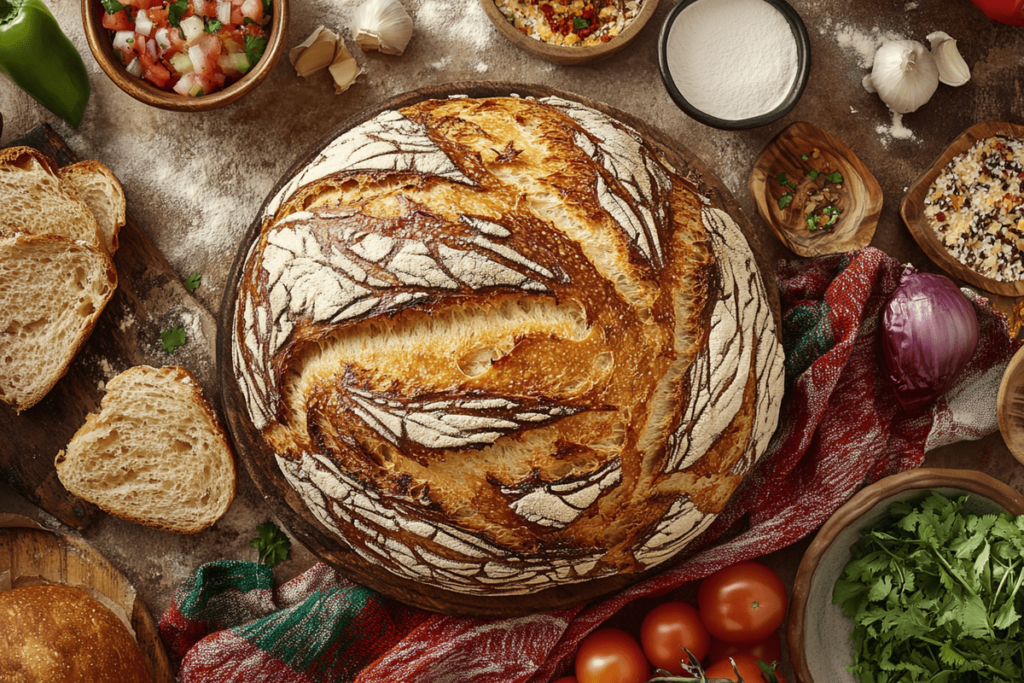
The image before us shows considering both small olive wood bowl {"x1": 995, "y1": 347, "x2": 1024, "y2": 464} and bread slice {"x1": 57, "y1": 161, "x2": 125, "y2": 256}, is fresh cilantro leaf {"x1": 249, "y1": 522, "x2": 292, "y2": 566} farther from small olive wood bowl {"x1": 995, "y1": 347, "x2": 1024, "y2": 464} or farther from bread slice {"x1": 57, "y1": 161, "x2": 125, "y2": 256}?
small olive wood bowl {"x1": 995, "y1": 347, "x2": 1024, "y2": 464}

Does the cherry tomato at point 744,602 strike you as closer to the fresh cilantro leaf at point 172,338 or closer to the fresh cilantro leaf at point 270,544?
the fresh cilantro leaf at point 270,544

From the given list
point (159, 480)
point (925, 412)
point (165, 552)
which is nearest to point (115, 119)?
point (159, 480)

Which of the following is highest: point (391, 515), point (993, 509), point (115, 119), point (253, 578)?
point (115, 119)

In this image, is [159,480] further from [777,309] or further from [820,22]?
[820,22]

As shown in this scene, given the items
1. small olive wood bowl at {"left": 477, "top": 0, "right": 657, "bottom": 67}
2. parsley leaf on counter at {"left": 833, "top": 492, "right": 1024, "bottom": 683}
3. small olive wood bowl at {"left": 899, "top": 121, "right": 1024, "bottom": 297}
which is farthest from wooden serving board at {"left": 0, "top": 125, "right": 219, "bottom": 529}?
small olive wood bowl at {"left": 899, "top": 121, "right": 1024, "bottom": 297}

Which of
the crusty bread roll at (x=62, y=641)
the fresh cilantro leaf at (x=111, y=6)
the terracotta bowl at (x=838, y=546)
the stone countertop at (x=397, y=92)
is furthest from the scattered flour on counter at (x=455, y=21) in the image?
the crusty bread roll at (x=62, y=641)

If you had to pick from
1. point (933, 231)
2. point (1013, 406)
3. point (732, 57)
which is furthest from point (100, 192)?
point (1013, 406)

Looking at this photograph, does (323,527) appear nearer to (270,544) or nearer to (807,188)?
(270,544)
